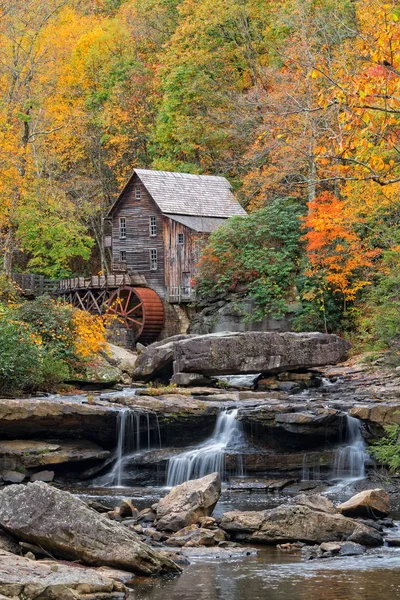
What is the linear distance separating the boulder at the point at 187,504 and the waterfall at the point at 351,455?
5.50 m

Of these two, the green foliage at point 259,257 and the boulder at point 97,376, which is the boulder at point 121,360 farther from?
the green foliage at point 259,257

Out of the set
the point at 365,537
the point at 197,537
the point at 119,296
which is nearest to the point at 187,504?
the point at 197,537

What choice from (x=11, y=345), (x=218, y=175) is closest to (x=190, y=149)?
(x=218, y=175)

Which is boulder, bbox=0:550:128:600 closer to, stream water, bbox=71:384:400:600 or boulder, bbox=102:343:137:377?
stream water, bbox=71:384:400:600

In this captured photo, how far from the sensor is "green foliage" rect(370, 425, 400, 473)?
60.8 feet

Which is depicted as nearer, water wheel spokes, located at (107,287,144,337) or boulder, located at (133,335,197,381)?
boulder, located at (133,335,197,381)

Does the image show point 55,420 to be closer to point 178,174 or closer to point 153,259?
point 153,259

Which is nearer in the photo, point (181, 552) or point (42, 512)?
point (42, 512)

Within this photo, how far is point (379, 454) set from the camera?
1886 cm

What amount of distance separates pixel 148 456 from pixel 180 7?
3311 cm

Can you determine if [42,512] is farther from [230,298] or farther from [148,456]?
[230,298]

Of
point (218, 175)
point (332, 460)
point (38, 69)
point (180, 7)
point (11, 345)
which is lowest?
point (332, 460)

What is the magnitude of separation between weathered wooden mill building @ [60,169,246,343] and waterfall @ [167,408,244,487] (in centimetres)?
2110

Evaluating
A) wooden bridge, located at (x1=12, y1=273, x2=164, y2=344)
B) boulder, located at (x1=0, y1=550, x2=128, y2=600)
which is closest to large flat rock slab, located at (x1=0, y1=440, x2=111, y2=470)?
boulder, located at (x1=0, y1=550, x2=128, y2=600)
